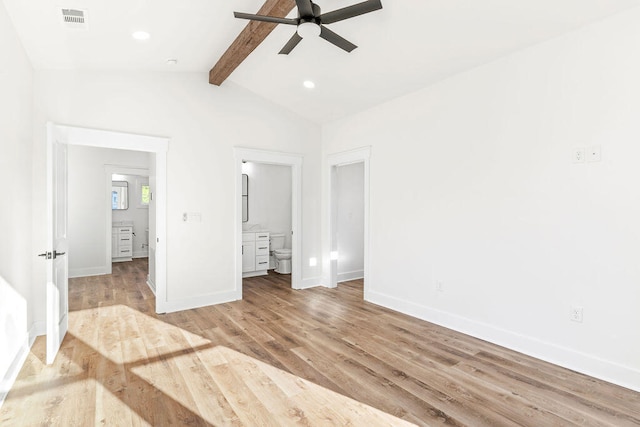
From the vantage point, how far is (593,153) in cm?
267

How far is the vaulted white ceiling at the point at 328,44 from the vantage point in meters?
2.67

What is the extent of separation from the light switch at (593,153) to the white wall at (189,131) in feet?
12.6

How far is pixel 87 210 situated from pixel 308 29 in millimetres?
6291

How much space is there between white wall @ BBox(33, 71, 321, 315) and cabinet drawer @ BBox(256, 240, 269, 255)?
158 centimetres

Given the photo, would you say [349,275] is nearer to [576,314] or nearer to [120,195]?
[576,314]

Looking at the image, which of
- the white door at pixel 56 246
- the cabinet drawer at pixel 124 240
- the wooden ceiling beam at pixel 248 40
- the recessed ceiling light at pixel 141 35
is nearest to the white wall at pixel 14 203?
the white door at pixel 56 246

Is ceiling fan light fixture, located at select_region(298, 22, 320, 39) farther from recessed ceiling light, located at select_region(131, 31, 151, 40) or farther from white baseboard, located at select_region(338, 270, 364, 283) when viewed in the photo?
white baseboard, located at select_region(338, 270, 364, 283)

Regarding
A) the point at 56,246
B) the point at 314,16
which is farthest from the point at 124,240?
the point at 314,16

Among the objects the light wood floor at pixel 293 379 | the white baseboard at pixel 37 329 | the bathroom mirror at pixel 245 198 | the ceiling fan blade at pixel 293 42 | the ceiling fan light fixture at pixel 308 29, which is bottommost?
the light wood floor at pixel 293 379

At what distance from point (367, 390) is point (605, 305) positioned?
1.98m

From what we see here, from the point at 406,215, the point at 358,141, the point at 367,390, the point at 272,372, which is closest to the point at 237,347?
the point at 272,372

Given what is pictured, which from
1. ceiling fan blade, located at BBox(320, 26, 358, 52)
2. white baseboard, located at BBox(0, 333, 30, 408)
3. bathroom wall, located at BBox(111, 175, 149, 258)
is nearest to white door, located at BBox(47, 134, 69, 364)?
white baseboard, located at BBox(0, 333, 30, 408)

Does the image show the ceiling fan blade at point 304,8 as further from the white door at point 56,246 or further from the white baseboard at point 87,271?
the white baseboard at point 87,271

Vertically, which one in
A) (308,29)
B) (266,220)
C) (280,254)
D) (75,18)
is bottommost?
(280,254)
